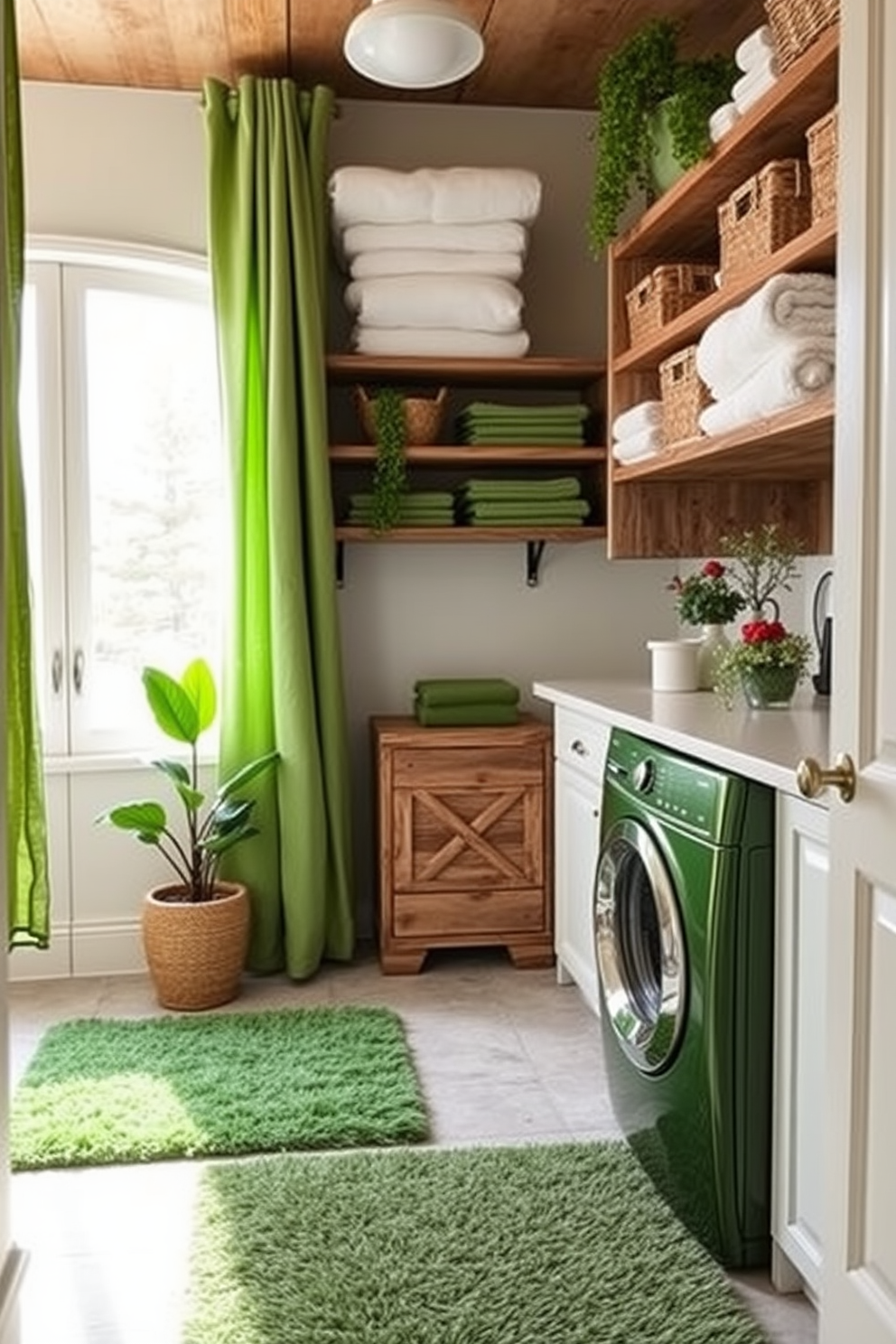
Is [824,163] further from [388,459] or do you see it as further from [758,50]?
[388,459]

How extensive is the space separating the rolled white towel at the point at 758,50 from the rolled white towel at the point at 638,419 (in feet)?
2.85

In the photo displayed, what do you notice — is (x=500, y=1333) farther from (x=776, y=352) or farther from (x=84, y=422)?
(x=84, y=422)

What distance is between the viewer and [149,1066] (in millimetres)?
2830

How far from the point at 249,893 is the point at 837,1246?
2320 millimetres

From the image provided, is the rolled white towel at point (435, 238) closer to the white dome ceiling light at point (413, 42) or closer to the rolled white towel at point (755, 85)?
the white dome ceiling light at point (413, 42)

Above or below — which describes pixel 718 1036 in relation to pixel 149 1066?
above

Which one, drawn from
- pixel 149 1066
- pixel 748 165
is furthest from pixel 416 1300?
pixel 748 165

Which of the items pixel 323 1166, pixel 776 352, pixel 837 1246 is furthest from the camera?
pixel 323 1166

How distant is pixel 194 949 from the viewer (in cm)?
322

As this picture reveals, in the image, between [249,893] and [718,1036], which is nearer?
[718,1036]

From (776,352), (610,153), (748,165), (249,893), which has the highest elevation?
(610,153)

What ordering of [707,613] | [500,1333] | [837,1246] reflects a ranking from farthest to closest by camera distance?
[707,613] → [500,1333] → [837,1246]

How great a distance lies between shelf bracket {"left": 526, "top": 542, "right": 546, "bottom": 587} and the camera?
3885mm

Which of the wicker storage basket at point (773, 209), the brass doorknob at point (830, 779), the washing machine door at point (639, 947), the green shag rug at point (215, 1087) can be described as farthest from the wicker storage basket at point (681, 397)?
the green shag rug at point (215, 1087)
